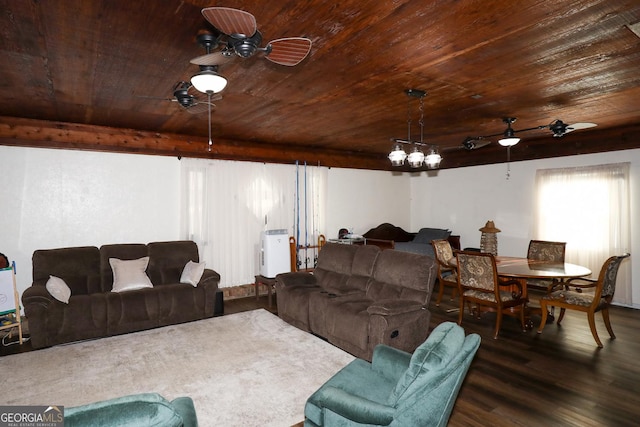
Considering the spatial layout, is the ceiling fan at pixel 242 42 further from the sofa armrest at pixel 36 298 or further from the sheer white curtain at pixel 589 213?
the sheer white curtain at pixel 589 213

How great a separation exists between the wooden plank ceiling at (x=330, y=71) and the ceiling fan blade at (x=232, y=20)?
0.19 meters

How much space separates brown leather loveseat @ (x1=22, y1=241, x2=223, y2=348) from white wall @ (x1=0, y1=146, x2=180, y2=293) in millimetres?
440

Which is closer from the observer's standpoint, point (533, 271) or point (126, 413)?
point (126, 413)

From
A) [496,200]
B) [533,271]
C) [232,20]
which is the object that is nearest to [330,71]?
[232,20]

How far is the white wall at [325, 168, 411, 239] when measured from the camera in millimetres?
7340

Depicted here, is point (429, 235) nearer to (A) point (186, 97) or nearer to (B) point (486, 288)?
(B) point (486, 288)

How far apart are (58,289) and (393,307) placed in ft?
11.8

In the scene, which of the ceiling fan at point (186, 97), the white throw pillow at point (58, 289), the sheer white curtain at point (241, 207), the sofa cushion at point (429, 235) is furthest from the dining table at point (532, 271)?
the white throw pillow at point (58, 289)

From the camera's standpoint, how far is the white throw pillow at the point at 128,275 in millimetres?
4406

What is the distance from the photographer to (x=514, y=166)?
671cm

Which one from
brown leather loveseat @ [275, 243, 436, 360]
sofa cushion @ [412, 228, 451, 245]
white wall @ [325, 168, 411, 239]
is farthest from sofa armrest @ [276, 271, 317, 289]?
sofa cushion @ [412, 228, 451, 245]

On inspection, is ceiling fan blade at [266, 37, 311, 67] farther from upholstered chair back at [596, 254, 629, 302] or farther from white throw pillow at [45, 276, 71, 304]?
upholstered chair back at [596, 254, 629, 302]

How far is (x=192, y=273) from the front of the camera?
15.6 feet

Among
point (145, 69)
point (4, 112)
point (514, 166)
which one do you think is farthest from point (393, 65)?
point (514, 166)
